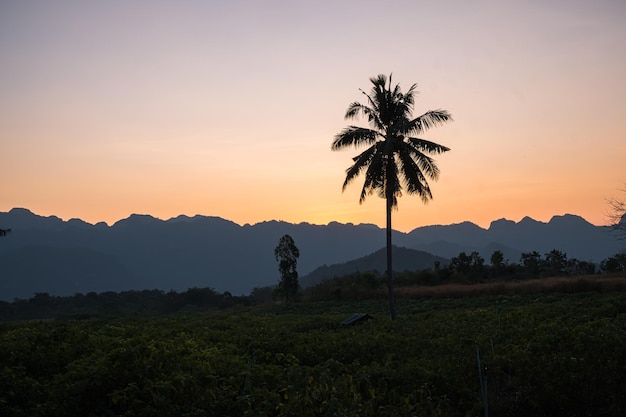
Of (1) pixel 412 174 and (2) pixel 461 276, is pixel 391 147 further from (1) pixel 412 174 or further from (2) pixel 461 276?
(2) pixel 461 276

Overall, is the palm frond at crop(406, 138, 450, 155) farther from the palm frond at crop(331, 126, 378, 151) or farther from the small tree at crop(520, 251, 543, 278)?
the small tree at crop(520, 251, 543, 278)

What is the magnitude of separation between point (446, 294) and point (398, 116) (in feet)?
64.0

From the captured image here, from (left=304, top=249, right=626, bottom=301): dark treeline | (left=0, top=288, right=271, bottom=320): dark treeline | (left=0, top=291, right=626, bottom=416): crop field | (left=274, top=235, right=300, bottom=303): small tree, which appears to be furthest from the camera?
(left=0, top=288, right=271, bottom=320): dark treeline

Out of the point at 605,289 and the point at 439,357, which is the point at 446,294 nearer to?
the point at 605,289

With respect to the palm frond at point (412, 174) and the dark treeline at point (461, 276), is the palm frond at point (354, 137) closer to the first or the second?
the palm frond at point (412, 174)

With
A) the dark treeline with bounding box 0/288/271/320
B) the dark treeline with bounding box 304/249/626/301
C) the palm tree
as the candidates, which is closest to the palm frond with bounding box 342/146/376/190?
the palm tree

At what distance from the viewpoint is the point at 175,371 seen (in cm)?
944

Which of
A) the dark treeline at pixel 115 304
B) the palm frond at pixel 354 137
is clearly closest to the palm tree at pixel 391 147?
the palm frond at pixel 354 137

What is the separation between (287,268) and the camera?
191 ft

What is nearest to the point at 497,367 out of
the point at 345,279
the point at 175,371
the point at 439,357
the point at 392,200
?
the point at 439,357

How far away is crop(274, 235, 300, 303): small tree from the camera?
58.0 meters

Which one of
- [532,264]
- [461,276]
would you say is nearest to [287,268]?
[461,276]

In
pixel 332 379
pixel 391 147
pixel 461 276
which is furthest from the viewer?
pixel 461 276

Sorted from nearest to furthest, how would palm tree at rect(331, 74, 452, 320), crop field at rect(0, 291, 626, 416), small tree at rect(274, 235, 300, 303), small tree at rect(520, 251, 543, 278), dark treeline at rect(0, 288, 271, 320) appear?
crop field at rect(0, 291, 626, 416)
palm tree at rect(331, 74, 452, 320)
small tree at rect(520, 251, 543, 278)
small tree at rect(274, 235, 300, 303)
dark treeline at rect(0, 288, 271, 320)
